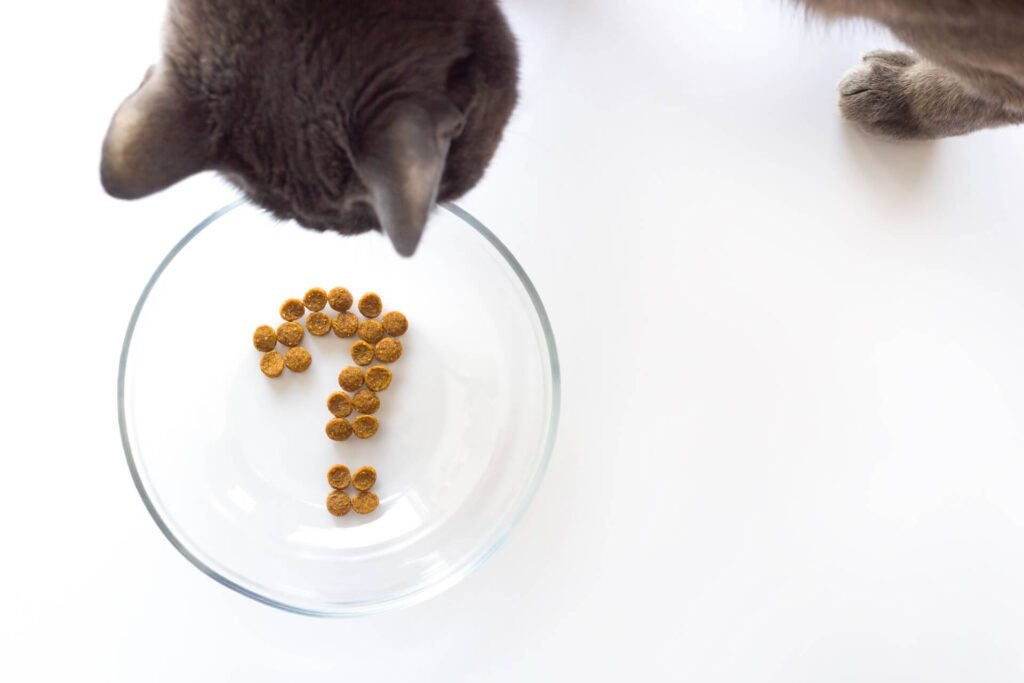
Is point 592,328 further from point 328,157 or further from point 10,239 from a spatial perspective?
point 10,239

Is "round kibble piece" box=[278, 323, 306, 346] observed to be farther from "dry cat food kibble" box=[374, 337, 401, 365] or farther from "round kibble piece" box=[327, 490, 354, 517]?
"round kibble piece" box=[327, 490, 354, 517]

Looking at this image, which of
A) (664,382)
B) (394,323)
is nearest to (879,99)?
(664,382)

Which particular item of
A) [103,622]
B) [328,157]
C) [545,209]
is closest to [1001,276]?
[545,209]

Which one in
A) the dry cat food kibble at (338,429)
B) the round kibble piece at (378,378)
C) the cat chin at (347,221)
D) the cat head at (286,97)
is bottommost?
the dry cat food kibble at (338,429)

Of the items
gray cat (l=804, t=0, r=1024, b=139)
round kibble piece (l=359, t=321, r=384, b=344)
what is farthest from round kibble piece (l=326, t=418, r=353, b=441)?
gray cat (l=804, t=0, r=1024, b=139)

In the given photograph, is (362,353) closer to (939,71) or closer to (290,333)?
(290,333)

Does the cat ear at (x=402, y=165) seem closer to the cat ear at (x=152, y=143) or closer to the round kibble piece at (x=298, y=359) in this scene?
the cat ear at (x=152, y=143)

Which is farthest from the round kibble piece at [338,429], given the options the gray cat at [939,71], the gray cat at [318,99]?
the gray cat at [939,71]
